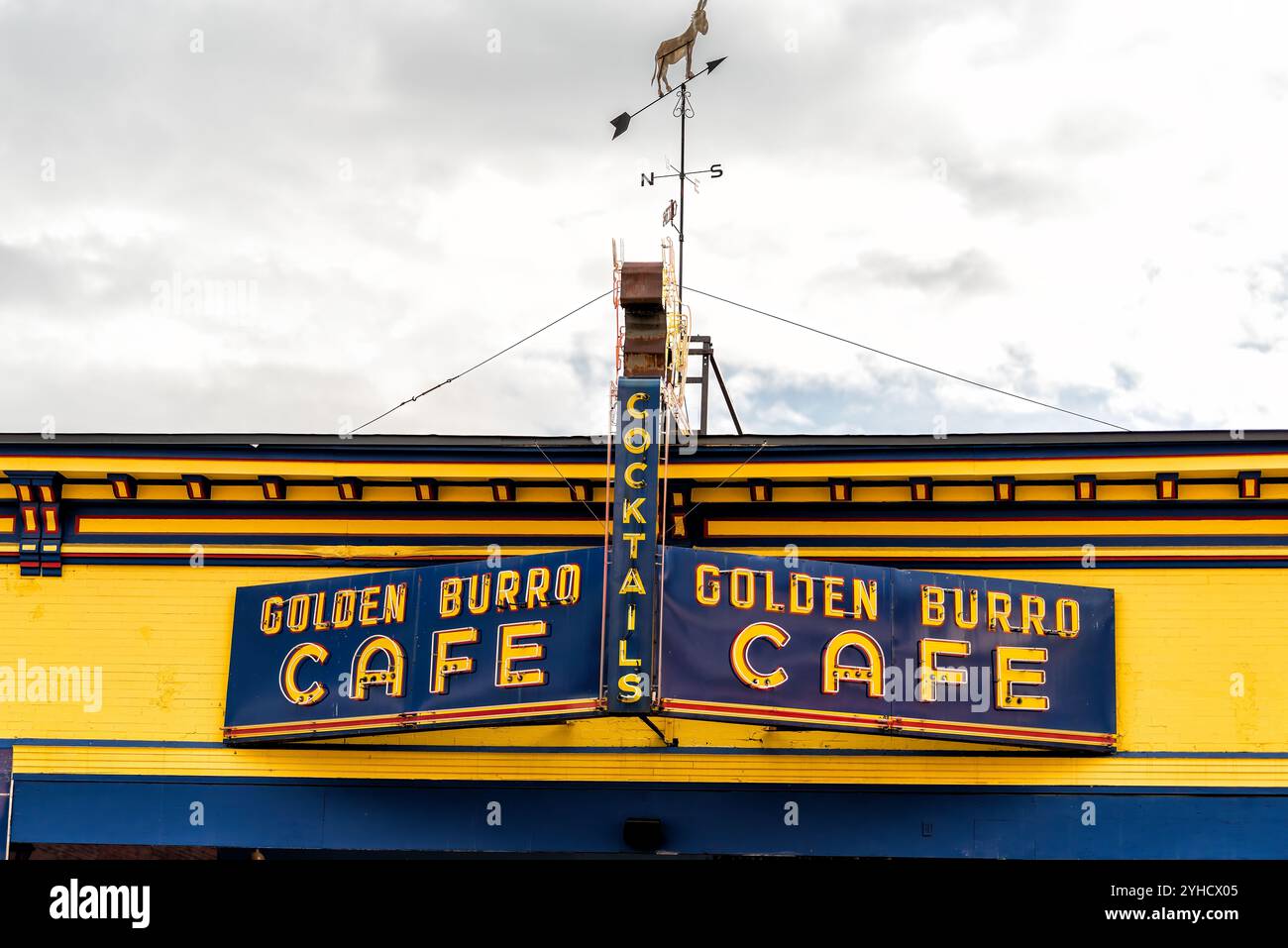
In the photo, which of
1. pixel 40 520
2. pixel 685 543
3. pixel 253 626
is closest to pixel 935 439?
pixel 685 543

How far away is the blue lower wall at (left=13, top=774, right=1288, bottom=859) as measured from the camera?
17.2 meters

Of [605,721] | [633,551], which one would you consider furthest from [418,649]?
[633,551]

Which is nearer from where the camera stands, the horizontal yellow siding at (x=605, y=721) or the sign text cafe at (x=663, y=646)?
the sign text cafe at (x=663, y=646)

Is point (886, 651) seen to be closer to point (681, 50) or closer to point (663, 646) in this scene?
point (663, 646)

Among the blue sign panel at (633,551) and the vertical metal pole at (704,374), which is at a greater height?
the vertical metal pole at (704,374)

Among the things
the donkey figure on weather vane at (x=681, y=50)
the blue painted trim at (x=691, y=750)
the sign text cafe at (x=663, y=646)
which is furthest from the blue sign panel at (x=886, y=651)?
the donkey figure on weather vane at (x=681, y=50)

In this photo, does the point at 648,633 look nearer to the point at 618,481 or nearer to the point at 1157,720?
the point at 618,481

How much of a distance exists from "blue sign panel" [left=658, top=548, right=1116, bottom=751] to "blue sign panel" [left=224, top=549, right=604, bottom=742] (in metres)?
1.24

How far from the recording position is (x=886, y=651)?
1650 centimetres

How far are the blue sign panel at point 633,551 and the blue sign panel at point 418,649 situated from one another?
1.29ft

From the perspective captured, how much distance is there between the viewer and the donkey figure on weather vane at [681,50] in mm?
→ 20953

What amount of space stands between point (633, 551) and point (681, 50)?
960 centimetres

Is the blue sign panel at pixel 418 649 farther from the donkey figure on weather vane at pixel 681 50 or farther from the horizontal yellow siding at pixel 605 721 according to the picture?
the donkey figure on weather vane at pixel 681 50
